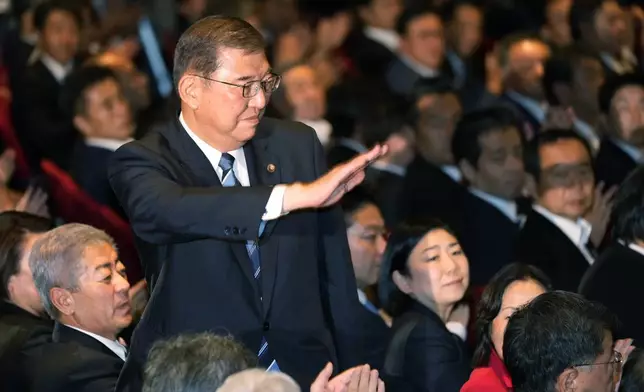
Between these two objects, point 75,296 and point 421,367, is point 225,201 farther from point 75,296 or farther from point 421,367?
point 421,367

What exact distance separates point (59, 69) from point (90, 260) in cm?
399

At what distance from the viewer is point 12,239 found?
380 cm

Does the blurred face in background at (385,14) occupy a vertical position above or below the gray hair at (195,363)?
below

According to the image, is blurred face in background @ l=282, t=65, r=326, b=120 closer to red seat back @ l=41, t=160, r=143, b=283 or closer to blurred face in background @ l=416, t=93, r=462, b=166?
blurred face in background @ l=416, t=93, r=462, b=166

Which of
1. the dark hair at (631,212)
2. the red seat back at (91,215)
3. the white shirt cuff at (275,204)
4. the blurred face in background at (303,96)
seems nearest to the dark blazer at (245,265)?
the white shirt cuff at (275,204)

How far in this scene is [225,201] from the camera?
111 inches

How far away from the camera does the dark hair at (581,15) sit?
8109mm

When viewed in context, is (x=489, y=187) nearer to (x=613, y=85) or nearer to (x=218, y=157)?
(x=613, y=85)

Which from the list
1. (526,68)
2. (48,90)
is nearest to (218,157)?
(48,90)

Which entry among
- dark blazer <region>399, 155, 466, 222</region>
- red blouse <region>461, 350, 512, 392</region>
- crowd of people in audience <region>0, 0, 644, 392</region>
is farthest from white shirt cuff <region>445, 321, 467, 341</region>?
dark blazer <region>399, 155, 466, 222</region>

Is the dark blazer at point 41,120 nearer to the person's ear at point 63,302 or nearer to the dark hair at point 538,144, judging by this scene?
the dark hair at point 538,144

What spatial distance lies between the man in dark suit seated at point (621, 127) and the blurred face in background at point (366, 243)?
1.86 metres

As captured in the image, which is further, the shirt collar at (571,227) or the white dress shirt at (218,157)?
the shirt collar at (571,227)

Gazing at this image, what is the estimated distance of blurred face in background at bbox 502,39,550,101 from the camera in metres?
7.08
